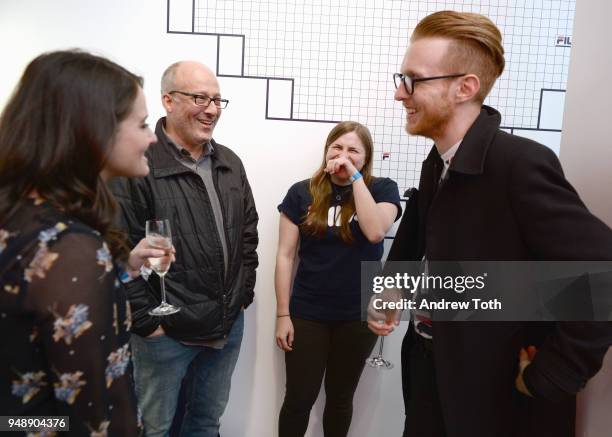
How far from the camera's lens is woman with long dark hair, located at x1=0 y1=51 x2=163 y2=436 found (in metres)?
0.75

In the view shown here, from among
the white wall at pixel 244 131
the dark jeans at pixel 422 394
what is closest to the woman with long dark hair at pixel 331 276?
the white wall at pixel 244 131

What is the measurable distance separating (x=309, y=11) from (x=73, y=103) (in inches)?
64.8

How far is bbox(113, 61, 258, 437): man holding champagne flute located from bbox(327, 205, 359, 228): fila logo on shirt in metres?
0.42

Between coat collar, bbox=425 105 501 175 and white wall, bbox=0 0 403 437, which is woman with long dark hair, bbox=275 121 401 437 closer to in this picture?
white wall, bbox=0 0 403 437

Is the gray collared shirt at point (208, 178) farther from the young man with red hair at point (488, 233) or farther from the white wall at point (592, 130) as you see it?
the white wall at point (592, 130)

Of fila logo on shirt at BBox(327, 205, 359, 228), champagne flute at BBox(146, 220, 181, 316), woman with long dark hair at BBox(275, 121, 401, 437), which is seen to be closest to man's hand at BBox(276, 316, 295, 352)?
woman with long dark hair at BBox(275, 121, 401, 437)

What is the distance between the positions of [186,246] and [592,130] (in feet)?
4.82

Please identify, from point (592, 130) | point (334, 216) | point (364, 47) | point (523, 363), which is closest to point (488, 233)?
point (523, 363)

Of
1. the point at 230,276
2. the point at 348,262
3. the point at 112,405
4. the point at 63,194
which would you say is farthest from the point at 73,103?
the point at 348,262

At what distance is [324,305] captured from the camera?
6.44 ft

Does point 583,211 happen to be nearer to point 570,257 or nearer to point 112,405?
point 570,257

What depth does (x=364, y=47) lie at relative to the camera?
85.0 inches

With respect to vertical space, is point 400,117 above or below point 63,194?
above

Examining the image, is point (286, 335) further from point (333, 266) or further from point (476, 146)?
point (476, 146)
